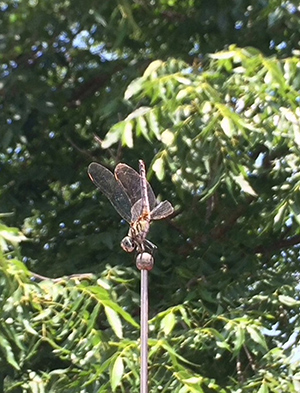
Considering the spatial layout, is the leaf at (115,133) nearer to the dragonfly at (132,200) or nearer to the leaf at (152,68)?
the leaf at (152,68)

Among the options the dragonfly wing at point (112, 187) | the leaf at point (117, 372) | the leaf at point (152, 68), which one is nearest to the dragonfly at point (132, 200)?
the dragonfly wing at point (112, 187)

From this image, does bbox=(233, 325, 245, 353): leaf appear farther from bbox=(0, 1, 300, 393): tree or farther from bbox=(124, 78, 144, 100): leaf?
bbox=(124, 78, 144, 100): leaf

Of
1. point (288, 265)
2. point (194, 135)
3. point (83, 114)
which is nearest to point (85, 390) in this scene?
point (194, 135)

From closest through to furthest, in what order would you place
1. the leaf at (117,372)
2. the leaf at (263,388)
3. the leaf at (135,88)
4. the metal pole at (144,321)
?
the metal pole at (144,321)
the leaf at (117,372)
the leaf at (263,388)
the leaf at (135,88)

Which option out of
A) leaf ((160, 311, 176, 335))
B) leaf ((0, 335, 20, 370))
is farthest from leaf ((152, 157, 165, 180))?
leaf ((0, 335, 20, 370))

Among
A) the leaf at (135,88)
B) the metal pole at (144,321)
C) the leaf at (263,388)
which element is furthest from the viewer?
the leaf at (135,88)

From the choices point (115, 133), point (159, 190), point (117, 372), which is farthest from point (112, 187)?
point (159, 190)

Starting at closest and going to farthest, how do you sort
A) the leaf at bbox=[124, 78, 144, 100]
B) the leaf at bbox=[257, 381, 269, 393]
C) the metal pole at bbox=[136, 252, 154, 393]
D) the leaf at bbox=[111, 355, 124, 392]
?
the metal pole at bbox=[136, 252, 154, 393]
the leaf at bbox=[111, 355, 124, 392]
the leaf at bbox=[257, 381, 269, 393]
the leaf at bbox=[124, 78, 144, 100]

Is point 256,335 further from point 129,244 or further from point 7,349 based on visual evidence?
point 129,244
